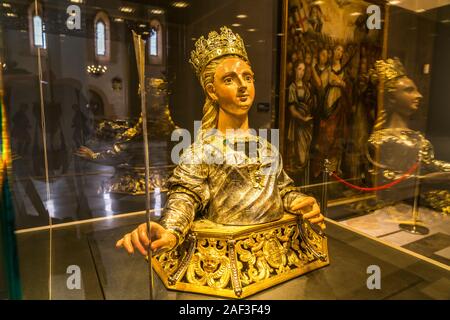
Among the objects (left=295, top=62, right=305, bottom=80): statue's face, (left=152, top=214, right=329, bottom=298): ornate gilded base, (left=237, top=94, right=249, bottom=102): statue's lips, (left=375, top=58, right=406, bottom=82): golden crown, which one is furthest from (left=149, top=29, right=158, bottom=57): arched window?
(left=375, top=58, right=406, bottom=82): golden crown

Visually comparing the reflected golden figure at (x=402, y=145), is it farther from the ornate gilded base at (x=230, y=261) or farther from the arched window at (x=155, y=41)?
the arched window at (x=155, y=41)

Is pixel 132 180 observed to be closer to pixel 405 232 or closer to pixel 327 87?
pixel 327 87

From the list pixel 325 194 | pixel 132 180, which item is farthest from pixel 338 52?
pixel 132 180

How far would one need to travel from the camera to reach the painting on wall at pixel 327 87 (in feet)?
9.95

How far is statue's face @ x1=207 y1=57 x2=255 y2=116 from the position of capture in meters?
1.56

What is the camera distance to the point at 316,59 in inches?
124

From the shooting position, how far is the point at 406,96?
2.55 meters

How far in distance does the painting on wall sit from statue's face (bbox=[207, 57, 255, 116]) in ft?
5.43

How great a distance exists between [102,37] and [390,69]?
8.05ft

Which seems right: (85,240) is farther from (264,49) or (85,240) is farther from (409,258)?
(264,49)

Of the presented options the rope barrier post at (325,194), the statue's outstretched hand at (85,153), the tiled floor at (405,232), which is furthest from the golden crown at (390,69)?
the statue's outstretched hand at (85,153)

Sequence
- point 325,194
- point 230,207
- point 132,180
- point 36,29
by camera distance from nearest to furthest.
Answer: point 230,207
point 36,29
point 132,180
point 325,194

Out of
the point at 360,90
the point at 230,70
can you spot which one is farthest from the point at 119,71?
the point at 360,90

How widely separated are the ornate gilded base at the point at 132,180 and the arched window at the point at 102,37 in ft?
3.11
